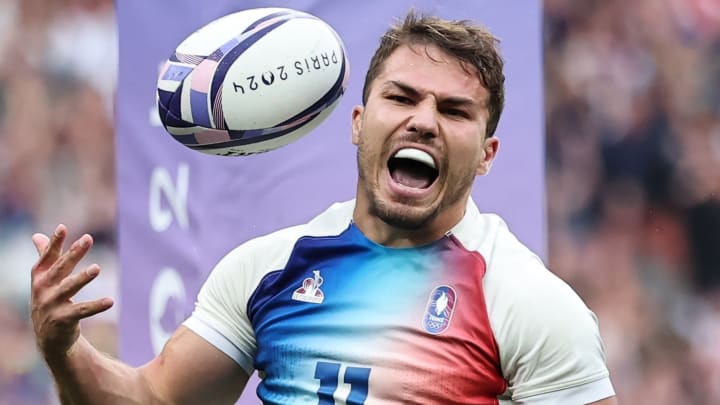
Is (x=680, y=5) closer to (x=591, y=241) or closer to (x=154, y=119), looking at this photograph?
(x=591, y=241)

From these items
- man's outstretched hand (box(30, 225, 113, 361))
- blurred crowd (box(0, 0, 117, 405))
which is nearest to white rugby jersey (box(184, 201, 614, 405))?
man's outstretched hand (box(30, 225, 113, 361))

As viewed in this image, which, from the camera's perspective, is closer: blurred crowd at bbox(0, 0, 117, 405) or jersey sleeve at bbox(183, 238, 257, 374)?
jersey sleeve at bbox(183, 238, 257, 374)

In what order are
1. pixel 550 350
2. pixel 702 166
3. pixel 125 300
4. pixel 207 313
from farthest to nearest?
pixel 702 166, pixel 125 300, pixel 207 313, pixel 550 350

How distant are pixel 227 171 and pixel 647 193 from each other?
5.39 feet

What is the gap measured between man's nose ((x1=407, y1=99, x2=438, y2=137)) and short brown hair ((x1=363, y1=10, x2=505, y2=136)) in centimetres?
16

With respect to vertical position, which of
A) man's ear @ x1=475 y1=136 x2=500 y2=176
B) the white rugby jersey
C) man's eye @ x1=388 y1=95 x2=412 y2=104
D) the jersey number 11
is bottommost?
the jersey number 11

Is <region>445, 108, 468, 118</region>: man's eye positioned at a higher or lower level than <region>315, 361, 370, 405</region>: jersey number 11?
higher

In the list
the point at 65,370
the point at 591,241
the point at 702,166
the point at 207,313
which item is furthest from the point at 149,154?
the point at 702,166

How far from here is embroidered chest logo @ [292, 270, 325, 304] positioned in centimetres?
292

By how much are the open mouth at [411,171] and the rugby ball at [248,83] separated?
28 centimetres

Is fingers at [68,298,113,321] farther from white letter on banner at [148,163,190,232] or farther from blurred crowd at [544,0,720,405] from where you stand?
blurred crowd at [544,0,720,405]

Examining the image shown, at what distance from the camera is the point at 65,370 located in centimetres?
277

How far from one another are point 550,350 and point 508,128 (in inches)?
40.4

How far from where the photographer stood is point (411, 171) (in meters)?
2.95
